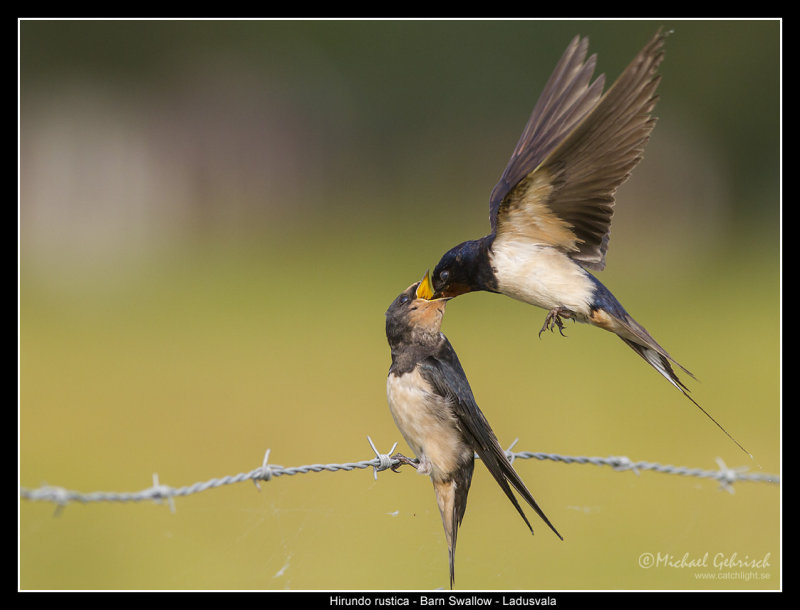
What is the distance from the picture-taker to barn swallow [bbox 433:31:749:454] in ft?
9.21

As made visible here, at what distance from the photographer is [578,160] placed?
286cm

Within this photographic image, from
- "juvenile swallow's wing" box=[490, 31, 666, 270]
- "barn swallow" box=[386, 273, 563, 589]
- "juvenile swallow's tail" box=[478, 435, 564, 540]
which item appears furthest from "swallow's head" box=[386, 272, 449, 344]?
"juvenile swallow's tail" box=[478, 435, 564, 540]

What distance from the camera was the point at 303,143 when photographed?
51.2 feet

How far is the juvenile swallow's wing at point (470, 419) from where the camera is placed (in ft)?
8.19

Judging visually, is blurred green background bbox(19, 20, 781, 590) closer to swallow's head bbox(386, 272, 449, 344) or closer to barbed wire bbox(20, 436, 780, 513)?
barbed wire bbox(20, 436, 780, 513)

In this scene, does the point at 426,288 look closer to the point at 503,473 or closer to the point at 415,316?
the point at 415,316

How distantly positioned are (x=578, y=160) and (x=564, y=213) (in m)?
0.21

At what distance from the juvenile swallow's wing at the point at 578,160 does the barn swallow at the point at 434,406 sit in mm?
455

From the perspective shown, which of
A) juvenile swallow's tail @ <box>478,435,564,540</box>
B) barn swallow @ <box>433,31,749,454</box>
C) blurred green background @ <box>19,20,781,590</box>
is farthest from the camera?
blurred green background @ <box>19,20,781,590</box>

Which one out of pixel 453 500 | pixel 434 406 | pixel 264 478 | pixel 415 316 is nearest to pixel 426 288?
pixel 415 316

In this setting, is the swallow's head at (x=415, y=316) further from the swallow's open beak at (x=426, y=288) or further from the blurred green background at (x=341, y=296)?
the blurred green background at (x=341, y=296)

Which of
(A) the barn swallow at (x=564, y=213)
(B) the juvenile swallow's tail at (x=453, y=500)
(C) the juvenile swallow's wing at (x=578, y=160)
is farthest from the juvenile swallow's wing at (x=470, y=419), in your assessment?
(C) the juvenile swallow's wing at (x=578, y=160)

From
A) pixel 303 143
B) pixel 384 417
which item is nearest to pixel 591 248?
pixel 384 417

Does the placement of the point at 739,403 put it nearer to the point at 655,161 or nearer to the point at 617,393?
the point at 617,393
